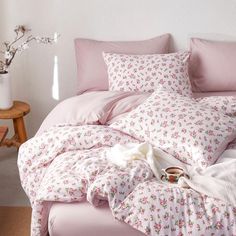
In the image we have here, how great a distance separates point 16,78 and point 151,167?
166cm

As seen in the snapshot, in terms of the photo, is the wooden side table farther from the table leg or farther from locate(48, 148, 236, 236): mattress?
locate(48, 148, 236, 236): mattress

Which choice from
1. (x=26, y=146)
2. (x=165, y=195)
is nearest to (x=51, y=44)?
(x=26, y=146)

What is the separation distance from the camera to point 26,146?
223 cm

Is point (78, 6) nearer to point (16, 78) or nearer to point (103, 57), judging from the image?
point (103, 57)

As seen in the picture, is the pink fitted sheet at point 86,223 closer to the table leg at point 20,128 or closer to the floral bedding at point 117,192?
the floral bedding at point 117,192

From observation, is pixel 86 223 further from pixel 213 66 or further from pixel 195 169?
pixel 213 66

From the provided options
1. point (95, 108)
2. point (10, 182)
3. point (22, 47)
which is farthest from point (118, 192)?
point (22, 47)

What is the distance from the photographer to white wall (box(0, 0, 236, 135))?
303 centimetres

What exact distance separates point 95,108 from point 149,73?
0.49m

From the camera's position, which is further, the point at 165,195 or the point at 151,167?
the point at 151,167

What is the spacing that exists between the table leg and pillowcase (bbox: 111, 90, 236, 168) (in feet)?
3.26

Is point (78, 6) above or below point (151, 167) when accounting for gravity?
above

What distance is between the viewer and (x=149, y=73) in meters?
2.71

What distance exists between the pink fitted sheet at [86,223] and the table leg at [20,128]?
4.60ft
